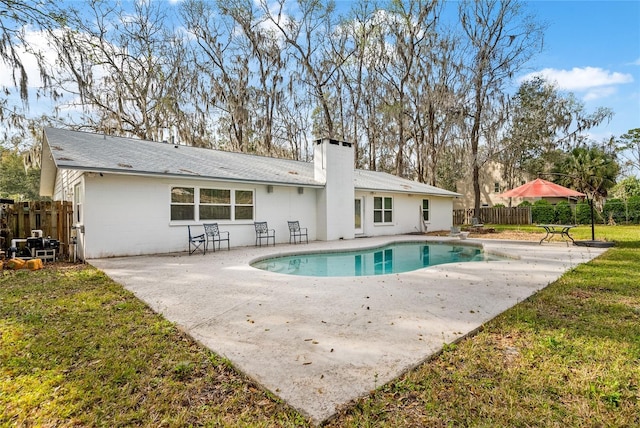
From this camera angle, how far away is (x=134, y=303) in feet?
14.3

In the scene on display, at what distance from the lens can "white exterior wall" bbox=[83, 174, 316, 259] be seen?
834 cm

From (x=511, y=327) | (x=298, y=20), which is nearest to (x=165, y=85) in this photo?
(x=298, y=20)

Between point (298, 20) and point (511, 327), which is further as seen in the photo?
point (298, 20)

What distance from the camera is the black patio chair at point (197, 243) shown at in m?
9.49

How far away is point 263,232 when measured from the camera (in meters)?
11.3

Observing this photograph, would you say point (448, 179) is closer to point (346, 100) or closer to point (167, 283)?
point (346, 100)

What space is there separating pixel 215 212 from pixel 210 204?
11.7 inches

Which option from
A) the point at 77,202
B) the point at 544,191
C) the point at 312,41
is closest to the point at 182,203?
the point at 77,202

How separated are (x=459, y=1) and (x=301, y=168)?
569 inches

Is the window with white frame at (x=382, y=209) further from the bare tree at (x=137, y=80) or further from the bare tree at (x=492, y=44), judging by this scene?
the bare tree at (x=137, y=80)

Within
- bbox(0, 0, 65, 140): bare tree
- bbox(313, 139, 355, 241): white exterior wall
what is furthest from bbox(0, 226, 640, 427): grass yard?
bbox(313, 139, 355, 241): white exterior wall

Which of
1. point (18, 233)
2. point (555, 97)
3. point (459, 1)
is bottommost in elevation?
point (18, 233)

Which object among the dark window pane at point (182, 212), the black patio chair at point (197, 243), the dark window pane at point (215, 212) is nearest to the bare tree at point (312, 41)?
the dark window pane at point (215, 212)

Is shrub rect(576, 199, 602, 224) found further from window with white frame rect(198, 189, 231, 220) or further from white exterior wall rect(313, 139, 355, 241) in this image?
window with white frame rect(198, 189, 231, 220)
